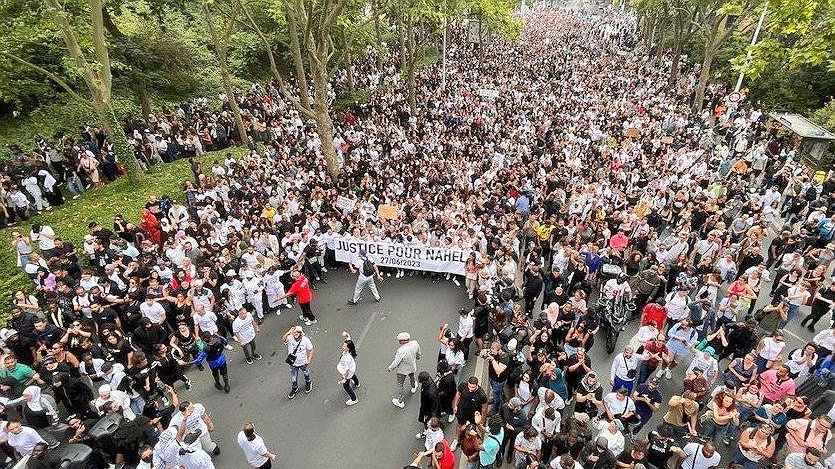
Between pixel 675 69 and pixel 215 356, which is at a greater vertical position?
pixel 675 69

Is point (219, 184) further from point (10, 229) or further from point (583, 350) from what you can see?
point (583, 350)

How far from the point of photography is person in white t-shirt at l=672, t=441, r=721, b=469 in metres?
6.27

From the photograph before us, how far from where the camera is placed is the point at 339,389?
9.34 m

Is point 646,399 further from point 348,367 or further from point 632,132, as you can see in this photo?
point 632,132

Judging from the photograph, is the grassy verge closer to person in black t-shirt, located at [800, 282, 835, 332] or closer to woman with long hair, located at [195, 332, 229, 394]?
woman with long hair, located at [195, 332, 229, 394]

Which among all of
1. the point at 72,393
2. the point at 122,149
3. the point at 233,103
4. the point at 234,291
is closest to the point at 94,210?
the point at 122,149

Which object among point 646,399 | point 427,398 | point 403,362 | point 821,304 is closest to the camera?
point 646,399

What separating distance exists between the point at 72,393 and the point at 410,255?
736 cm

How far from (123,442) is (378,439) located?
374 cm

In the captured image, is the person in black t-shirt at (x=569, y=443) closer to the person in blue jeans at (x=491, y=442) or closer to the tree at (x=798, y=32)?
the person in blue jeans at (x=491, y=442)

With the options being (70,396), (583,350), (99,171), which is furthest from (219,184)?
(583,350)

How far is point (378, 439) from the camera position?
8.28 metres

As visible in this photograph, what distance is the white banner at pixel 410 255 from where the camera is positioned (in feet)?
40.8

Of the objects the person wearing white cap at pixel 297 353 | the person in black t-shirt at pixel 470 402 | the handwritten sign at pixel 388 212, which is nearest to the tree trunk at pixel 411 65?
the handwritten sign at pixel 388 212
